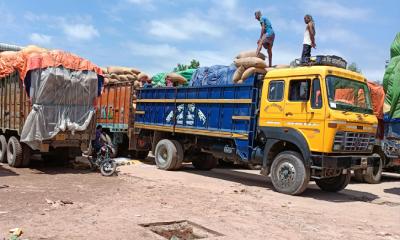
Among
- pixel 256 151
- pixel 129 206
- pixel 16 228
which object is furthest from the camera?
pixel 256 151

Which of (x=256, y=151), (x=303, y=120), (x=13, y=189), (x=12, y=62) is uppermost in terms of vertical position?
(x=12, y=62)

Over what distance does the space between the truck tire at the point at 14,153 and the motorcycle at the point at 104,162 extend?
1858 mm

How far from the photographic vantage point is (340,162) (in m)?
9.30

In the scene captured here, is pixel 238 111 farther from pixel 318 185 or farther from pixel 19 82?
pixel 19 82

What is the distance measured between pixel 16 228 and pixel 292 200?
5.43m

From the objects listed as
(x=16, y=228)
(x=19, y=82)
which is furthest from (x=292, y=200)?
(x=19, y=82)

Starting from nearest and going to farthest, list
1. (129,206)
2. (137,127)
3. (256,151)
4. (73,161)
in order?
(129,206), (256,151), (73,161), (137,127)

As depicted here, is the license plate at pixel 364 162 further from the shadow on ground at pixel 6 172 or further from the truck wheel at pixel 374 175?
the shadow on ground at pixel 6 172

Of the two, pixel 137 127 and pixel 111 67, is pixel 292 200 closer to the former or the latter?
pixel 137 127

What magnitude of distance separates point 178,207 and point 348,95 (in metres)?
4.56

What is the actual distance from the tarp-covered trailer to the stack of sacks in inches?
148

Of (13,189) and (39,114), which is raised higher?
(39,114)

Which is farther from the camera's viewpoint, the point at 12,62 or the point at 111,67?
the point at 111,67

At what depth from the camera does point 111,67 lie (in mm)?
17875
